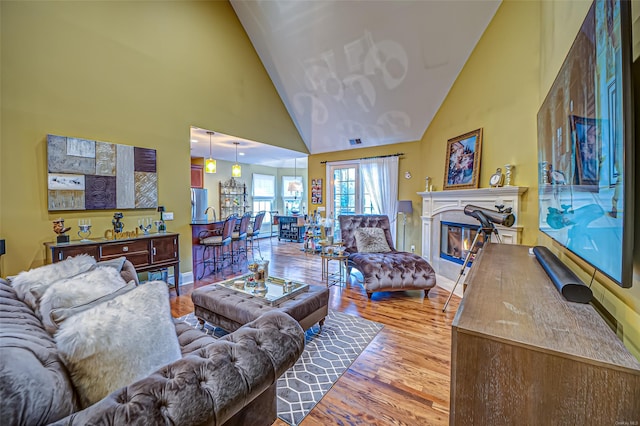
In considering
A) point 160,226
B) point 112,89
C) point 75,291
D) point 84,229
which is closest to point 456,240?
point 75,291

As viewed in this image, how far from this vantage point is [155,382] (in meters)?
0.79

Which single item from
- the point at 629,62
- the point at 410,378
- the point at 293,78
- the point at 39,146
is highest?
the point at 293,78

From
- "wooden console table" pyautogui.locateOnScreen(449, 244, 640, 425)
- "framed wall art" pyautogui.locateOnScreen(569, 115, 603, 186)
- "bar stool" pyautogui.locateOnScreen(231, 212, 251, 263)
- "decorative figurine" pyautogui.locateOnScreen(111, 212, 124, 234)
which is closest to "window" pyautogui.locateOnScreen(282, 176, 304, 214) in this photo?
"bar stool" pyautogui.locateOnScreen(231, 212, 251, 263)

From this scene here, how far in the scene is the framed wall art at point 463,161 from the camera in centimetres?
378

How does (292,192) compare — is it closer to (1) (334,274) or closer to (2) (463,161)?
(1) (334,274)

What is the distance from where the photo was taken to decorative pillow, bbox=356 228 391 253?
4172 millimetres

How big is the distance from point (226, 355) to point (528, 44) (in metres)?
4.19

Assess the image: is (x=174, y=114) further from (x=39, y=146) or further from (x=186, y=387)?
(x=186, y=387)

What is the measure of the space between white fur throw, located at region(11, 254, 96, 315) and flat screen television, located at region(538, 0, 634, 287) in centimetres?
228

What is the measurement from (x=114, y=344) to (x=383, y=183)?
563 cm

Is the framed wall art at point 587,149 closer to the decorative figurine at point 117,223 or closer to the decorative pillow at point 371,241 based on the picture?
the decorative pillow at point 371,241

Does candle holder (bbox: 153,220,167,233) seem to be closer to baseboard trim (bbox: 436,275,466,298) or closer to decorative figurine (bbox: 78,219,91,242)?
decorative figurine (bbox: 78,219,91,242)

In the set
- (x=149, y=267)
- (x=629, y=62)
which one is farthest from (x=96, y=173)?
(x=629, y=62)

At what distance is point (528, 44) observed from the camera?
294 cm
